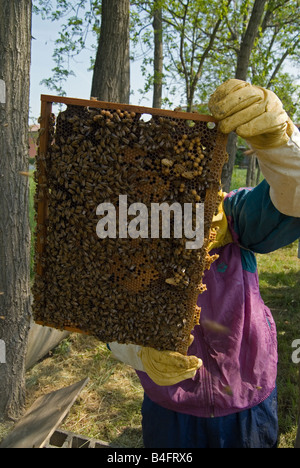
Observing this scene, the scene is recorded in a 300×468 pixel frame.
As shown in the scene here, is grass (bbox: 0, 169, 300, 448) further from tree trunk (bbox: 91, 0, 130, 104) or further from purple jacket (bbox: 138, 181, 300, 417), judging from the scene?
tree trunk (bbox: 91, 0, 130, 104)

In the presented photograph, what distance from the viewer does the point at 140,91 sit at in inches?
558

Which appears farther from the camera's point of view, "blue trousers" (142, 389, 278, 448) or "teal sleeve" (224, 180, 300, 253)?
"blue trousers" (142, 389, 278, 448)

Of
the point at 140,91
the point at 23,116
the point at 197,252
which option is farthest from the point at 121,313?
the point at 140,91

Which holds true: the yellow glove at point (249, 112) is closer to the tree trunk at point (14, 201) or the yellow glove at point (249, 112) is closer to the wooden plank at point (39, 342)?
the tree trunk at point (14, 201)

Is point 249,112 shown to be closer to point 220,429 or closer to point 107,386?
point 220,429

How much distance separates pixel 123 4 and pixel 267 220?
15.6ft

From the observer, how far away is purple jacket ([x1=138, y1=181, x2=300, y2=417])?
2461 mm

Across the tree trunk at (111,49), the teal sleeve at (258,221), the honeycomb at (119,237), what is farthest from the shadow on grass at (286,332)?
the tree trunk at (111,49)

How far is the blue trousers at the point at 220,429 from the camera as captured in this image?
2.58 metres

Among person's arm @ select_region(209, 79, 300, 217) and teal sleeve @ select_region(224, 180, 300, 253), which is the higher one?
person's arm @ select_region(209, 79, 300, 217)

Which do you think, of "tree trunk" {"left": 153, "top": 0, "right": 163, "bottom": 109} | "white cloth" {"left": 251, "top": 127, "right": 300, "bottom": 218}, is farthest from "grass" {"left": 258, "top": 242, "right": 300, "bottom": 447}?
"tree trunk" {"left": 153, "top": 0, "right": 163, "bottom": 109}

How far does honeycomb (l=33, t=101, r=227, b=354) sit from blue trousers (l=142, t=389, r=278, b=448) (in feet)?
2.49

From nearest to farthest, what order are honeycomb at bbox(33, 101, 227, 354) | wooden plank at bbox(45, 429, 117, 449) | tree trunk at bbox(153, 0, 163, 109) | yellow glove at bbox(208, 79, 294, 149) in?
1. yellow glove at bbox(208, 79, 294, 149)
2. honeycomb at bbox(33, 101, 227, 354)
3. wooden plank at bbox(45, 429, 117, 449)
4. tree trunk at bbox(153, 0, 163, 109)

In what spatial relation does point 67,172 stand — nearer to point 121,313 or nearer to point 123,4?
point 121,313
